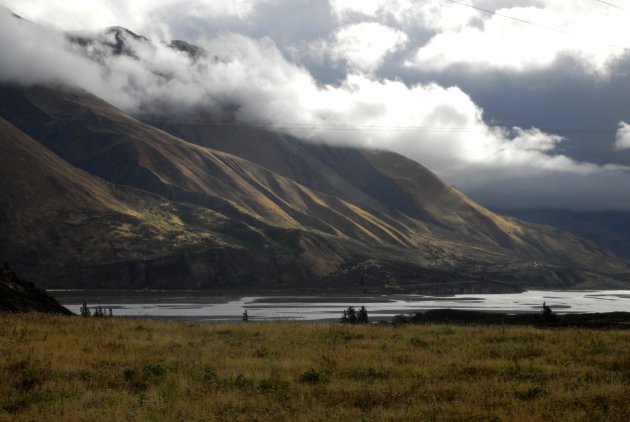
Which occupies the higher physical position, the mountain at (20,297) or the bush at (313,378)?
the mountain at (20,297)

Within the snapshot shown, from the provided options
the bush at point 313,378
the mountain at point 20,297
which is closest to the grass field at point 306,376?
the bush at point 313,378

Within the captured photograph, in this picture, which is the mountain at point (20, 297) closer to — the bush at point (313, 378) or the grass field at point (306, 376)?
the grass field at point (306, 376)

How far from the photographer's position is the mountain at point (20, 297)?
4941 cm

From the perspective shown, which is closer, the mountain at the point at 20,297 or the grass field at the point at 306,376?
the grass field at the point at 306,376

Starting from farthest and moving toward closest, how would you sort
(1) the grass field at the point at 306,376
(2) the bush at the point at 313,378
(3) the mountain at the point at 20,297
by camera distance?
(3) the mountain at the point at 20,297, (2) the bush at the point at 313,378, (1) the grass field at the point at 306,376

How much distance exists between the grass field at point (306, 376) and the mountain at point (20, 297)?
53.0 feet

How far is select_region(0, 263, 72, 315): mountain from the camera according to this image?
4941 centimetres

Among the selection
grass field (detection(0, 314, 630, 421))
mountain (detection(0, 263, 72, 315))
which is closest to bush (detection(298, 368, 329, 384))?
grass field (detection(0, 314, 630, 421))

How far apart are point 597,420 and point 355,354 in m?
12.5

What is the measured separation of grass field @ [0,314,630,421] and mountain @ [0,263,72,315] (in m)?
16.2

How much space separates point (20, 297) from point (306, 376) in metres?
37.9

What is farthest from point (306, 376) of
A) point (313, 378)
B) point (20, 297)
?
point (20, 297)

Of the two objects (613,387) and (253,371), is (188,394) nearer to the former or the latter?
(253,371)

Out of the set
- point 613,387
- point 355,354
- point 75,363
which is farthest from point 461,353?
point 75,363
